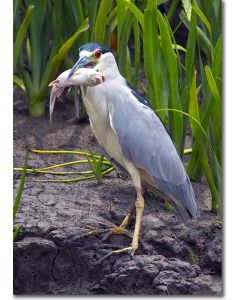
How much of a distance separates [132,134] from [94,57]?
0.32 metres

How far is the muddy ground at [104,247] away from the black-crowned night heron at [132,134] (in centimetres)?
12

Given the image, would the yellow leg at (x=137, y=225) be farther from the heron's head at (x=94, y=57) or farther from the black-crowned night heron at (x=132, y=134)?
the heron's head at (x=94, y=57)

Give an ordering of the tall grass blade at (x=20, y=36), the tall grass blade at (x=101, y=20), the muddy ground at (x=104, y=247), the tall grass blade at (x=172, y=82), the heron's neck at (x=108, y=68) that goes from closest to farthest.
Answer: the muddy ground at (x=104, y=247) < the heron's neck at (x=108, y=68) < the tall grass blade at (x=172, y=82) < the tall grass blade at (x=101, y=20) < the tall grass blade at (x=20, y=36)

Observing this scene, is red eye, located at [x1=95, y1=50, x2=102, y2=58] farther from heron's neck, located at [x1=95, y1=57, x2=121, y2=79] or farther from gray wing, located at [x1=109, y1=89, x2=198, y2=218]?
gray wing, located at [x1=109, y1=89, x2=198, y2=218]

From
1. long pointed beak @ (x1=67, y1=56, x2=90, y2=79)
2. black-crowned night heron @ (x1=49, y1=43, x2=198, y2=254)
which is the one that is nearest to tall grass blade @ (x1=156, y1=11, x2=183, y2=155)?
black-crowned night heron @ (x1=49, y1=43, x2=198, y2=254)

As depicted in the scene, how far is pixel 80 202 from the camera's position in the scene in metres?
3.82

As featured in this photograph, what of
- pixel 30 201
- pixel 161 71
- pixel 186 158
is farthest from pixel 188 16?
pixel 30 201

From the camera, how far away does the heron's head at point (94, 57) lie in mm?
3451

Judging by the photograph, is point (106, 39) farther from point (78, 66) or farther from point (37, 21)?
point (78, 66)

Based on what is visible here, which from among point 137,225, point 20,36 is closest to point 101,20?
point 20,36

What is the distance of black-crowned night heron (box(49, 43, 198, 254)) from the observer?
3490mm

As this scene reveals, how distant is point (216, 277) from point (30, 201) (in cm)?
81

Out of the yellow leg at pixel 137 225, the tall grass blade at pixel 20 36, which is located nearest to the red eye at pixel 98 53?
the yellow leg at pixel 137 225

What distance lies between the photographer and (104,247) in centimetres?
352
